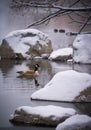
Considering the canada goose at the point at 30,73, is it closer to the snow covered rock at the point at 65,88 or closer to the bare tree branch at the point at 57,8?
the snow covered rock at the point at 65,88

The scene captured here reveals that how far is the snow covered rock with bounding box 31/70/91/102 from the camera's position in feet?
11.5

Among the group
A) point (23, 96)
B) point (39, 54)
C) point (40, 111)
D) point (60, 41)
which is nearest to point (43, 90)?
point (23, 96)

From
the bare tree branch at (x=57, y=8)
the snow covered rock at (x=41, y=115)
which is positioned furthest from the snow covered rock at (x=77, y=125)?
the bare tree branch at (x=57, y=8)

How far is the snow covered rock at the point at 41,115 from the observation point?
2957 mm

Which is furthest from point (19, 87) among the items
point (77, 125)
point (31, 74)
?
point (77, 125)

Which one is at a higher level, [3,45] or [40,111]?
[3,45]

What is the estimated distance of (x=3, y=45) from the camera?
4.28 meters

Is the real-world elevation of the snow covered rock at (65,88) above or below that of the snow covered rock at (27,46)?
below

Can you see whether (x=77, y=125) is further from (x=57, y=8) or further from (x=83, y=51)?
(x=83, y=51)

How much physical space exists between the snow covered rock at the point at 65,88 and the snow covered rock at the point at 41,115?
43 cm

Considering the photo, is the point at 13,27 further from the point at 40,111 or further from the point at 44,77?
the point at 44,77

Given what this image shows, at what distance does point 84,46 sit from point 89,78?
3.93 feet

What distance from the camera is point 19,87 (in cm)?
391

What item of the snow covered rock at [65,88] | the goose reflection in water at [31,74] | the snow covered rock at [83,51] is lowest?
the snow covered rock at [65,88]
